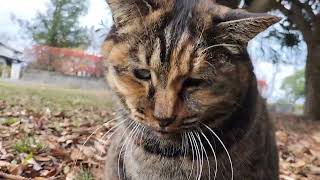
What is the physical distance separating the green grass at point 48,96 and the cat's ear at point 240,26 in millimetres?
662

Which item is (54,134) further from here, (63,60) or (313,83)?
(313,83)

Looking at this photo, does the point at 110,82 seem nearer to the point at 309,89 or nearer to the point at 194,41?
the point at 194,41

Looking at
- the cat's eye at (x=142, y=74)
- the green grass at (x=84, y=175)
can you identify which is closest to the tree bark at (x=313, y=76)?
the green grass at (x=84, y=175)

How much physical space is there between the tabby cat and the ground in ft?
1.07

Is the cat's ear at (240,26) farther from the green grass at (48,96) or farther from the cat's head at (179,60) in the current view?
the green grass at (48,96)

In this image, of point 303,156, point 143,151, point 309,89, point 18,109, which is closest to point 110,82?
point 143,151

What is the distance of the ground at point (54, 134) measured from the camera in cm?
147

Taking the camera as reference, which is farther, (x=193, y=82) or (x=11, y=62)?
(x=11, y=62)

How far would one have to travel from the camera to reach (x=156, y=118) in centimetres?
95

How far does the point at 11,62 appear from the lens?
159 cm

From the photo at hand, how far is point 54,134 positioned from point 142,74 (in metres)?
0.90

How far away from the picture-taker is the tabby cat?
0.95 m

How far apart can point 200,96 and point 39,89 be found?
824mm

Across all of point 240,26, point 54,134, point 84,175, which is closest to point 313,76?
point 54,134
